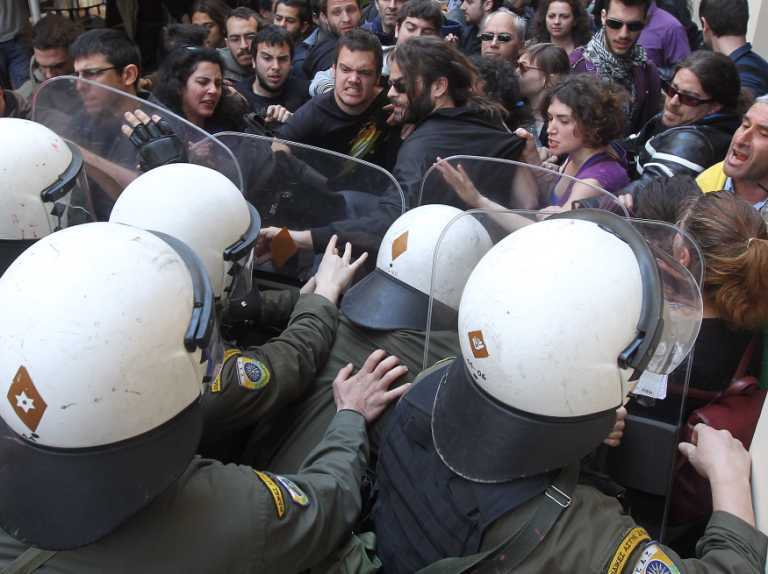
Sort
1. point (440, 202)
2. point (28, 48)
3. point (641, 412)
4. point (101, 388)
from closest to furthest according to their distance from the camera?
1. point (101, 388)
2. point (641, 412)
3. point (440, 202)
4. point (28, 48)

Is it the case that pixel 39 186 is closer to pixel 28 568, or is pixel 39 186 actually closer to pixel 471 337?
pixel 28 568

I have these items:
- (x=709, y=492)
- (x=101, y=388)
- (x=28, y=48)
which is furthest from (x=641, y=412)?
(x=28, y=48)

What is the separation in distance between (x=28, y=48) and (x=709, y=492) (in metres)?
5.59

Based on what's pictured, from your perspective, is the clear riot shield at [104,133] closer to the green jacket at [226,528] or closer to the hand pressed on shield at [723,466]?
the green jacket at [226,528]

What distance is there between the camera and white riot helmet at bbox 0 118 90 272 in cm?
213

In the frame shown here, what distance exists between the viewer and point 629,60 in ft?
14.2

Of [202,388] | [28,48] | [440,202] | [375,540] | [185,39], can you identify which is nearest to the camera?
[202,388]

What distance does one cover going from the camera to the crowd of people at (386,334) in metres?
1.30

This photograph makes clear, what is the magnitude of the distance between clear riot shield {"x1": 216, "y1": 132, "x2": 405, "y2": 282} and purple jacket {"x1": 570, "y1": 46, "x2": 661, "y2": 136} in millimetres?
2255

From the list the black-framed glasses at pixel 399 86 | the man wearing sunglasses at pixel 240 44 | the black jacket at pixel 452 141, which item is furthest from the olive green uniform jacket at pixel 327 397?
the man wearing sunglasses at pixel 240 44

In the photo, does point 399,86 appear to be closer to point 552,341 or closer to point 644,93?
point 644,93

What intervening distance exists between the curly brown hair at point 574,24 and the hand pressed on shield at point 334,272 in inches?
134

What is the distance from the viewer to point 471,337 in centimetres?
149

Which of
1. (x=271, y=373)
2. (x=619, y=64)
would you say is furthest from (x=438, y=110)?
(x=271, y=373)
